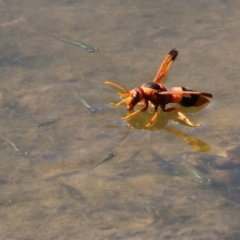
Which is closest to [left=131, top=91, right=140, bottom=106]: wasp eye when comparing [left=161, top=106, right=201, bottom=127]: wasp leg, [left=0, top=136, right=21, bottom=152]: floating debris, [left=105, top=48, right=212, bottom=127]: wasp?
[left=105, top=48, right=212, bottom=127]: wasp

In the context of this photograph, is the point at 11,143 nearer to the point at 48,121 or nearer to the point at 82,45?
the point at 48,121

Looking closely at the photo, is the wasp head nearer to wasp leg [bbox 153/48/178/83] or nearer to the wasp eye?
the wasp eye

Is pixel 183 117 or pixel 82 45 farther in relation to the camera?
pixel 82 45

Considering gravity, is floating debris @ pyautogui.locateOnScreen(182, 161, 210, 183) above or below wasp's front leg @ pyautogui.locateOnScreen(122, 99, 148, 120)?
above

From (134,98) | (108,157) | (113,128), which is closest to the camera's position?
(108,157)

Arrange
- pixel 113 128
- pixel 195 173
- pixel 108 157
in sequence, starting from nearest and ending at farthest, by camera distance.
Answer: pixel 195 173
pixel 108 157
pixel 113 128

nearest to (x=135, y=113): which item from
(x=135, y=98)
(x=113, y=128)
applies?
(x=135, y=98)
